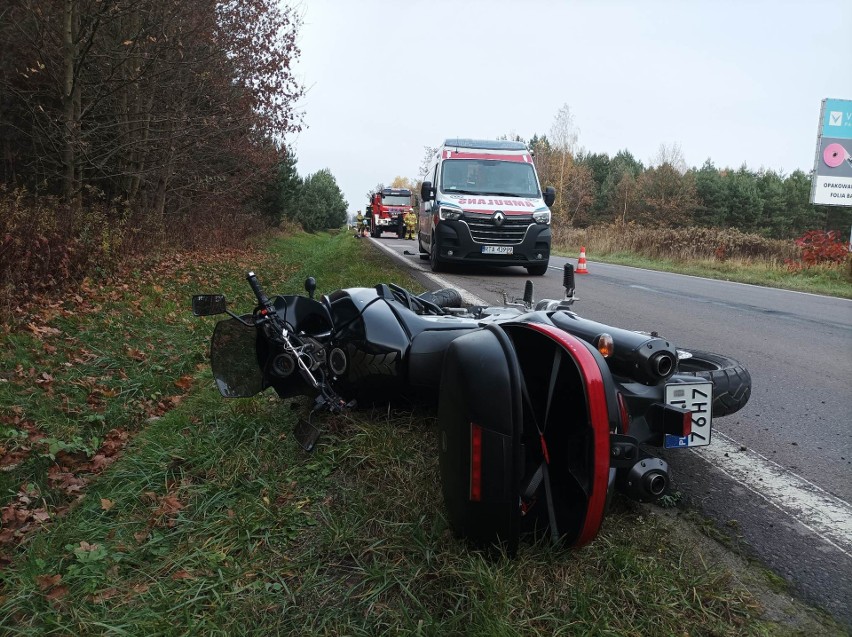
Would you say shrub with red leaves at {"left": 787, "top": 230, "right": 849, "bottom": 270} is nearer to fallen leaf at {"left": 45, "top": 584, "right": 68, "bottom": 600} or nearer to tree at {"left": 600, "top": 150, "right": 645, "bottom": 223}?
fallen leaf at {"left": 45, "top": 584, "right": 68, "bottom": 600}

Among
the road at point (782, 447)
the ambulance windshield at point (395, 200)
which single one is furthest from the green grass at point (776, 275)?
the ambulance windshield at point (395, 200)

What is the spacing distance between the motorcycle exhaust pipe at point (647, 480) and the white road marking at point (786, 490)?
2.51 feet

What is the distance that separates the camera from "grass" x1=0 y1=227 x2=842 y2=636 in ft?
6.17

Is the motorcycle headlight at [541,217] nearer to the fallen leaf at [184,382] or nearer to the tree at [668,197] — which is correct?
the fallen leaf at [184,382]

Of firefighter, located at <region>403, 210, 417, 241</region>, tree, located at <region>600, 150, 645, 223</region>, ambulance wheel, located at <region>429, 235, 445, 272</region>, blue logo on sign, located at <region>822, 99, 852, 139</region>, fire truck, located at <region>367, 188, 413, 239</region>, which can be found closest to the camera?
ambulance wheel, located at <region>429, 235, 445, 272</region>

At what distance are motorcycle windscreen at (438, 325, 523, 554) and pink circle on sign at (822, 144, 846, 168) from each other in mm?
23085

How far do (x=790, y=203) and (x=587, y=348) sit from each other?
226 feet

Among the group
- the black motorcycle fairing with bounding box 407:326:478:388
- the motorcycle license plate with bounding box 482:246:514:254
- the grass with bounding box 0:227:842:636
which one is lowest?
the grass with bounding box 0:227:842:636

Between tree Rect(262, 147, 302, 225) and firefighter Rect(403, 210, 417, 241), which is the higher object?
tree Rect(262, 147, 302, 225)

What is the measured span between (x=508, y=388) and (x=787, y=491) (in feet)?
5.63

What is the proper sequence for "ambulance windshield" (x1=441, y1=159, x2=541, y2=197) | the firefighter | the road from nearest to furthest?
1. the road
2. "ambulance windshield" (x1=441, y1=159, x2=541, y2=197)
3. the firefighter

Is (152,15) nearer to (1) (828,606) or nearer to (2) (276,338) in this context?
(2) (276,338)

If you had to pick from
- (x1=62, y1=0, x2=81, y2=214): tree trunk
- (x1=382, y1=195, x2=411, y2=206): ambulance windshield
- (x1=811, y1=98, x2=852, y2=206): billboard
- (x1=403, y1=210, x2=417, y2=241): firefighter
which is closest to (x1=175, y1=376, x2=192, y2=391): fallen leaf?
(x1=62, y1=0, x2=81, y2=214): tree trunk

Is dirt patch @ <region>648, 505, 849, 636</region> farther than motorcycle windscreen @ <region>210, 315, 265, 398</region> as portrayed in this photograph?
No
